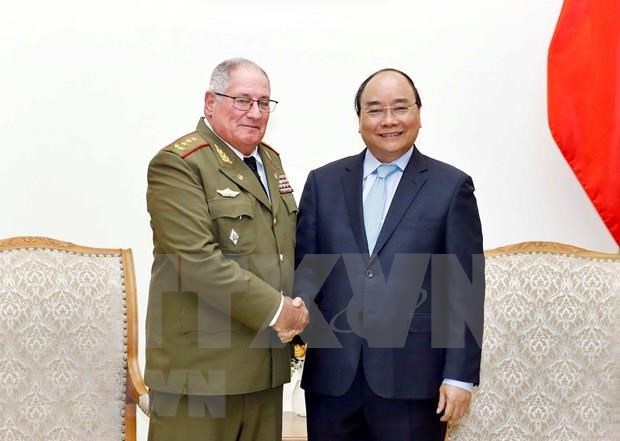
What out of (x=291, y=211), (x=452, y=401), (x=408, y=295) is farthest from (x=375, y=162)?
(x=452, y=401)

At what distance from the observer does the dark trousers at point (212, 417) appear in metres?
2.19

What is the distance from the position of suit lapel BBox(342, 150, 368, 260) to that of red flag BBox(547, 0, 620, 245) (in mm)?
1228

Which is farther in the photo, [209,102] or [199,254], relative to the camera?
[209,102]

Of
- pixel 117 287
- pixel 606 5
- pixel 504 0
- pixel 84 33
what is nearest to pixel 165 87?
pixel 84 33

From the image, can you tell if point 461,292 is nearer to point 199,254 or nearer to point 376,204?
point 376,204

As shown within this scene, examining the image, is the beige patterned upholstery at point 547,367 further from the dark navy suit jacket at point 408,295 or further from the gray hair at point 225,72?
the gray hair at point 225,72

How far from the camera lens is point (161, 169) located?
7.18ft

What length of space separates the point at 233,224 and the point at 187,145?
0.27m

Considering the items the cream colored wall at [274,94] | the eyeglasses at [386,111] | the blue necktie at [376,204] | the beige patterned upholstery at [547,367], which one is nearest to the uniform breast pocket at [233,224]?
the blue necktie at [376,204]

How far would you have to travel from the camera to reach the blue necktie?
2227 mm

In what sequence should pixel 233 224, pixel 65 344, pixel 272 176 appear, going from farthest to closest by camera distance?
pixel 65 344 → pixel 272 176 → pixel 233 224

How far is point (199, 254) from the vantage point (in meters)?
2.11

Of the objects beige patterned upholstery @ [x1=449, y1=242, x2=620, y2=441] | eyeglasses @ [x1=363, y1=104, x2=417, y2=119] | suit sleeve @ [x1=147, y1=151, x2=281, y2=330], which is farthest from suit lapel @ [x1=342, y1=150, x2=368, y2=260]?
beige patterned upholstery @ [x1=449, y1=242, x2=620, y2=441]

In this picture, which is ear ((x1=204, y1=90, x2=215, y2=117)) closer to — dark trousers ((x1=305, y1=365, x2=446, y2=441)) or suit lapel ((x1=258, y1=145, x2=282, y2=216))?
suit lapel ((x1=258, y1=145, x2=282, y2=216))
